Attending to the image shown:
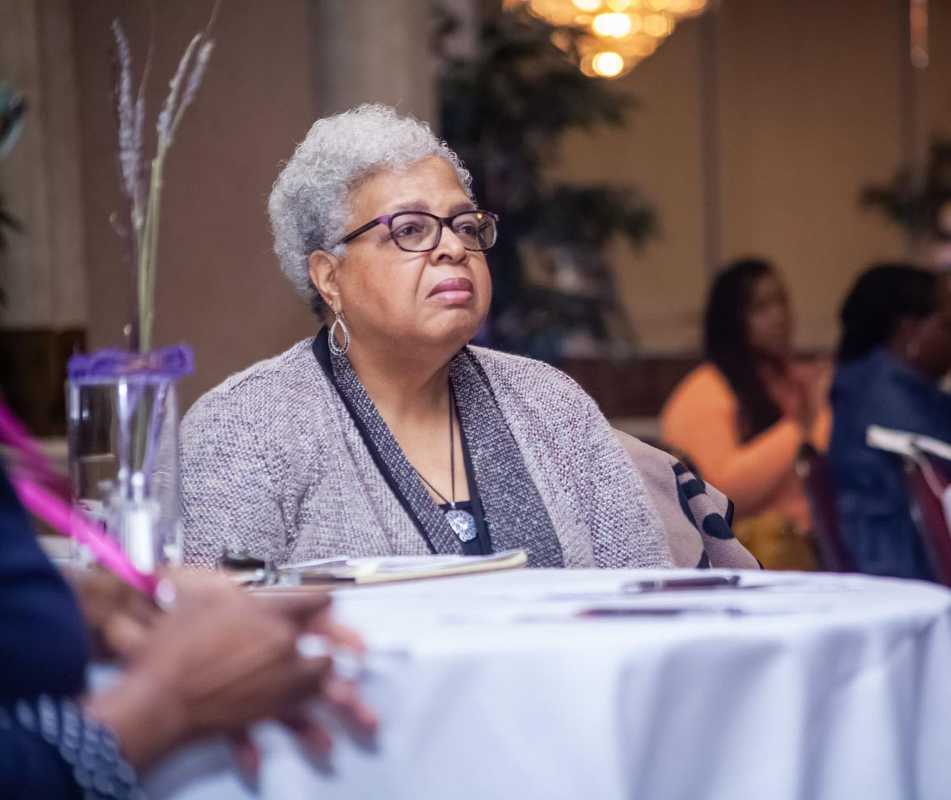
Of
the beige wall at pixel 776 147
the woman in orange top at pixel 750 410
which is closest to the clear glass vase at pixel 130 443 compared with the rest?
the woman in orange top at pixel 750 410

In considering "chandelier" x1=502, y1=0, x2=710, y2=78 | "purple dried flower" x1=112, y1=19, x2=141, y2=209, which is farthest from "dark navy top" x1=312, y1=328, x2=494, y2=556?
"chandelier" x1=502, y1=0, x2=710, y2=78

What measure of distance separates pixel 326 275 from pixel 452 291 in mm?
315

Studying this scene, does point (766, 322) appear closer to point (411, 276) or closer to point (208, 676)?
point (411, 276)

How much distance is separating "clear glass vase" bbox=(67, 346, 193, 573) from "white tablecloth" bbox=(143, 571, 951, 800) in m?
0.33

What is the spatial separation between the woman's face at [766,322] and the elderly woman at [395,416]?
2.80m

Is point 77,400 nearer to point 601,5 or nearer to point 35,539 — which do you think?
point 35,539

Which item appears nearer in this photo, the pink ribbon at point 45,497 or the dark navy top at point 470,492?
the pink ribbon at point 45,497

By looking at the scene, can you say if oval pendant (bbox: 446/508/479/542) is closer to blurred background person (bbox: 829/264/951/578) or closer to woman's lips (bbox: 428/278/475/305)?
woman's lips (bbox: 428/278/475/305)

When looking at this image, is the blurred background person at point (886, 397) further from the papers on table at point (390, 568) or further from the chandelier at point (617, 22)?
the chandelier at point (617, 22)

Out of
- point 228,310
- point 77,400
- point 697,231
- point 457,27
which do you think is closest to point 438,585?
point 77,400

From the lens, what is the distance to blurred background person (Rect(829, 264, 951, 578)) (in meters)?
4.67

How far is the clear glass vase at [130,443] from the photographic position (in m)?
1.90

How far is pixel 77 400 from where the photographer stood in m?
1.95

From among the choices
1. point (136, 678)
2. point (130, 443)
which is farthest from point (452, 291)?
point (136, 678)
